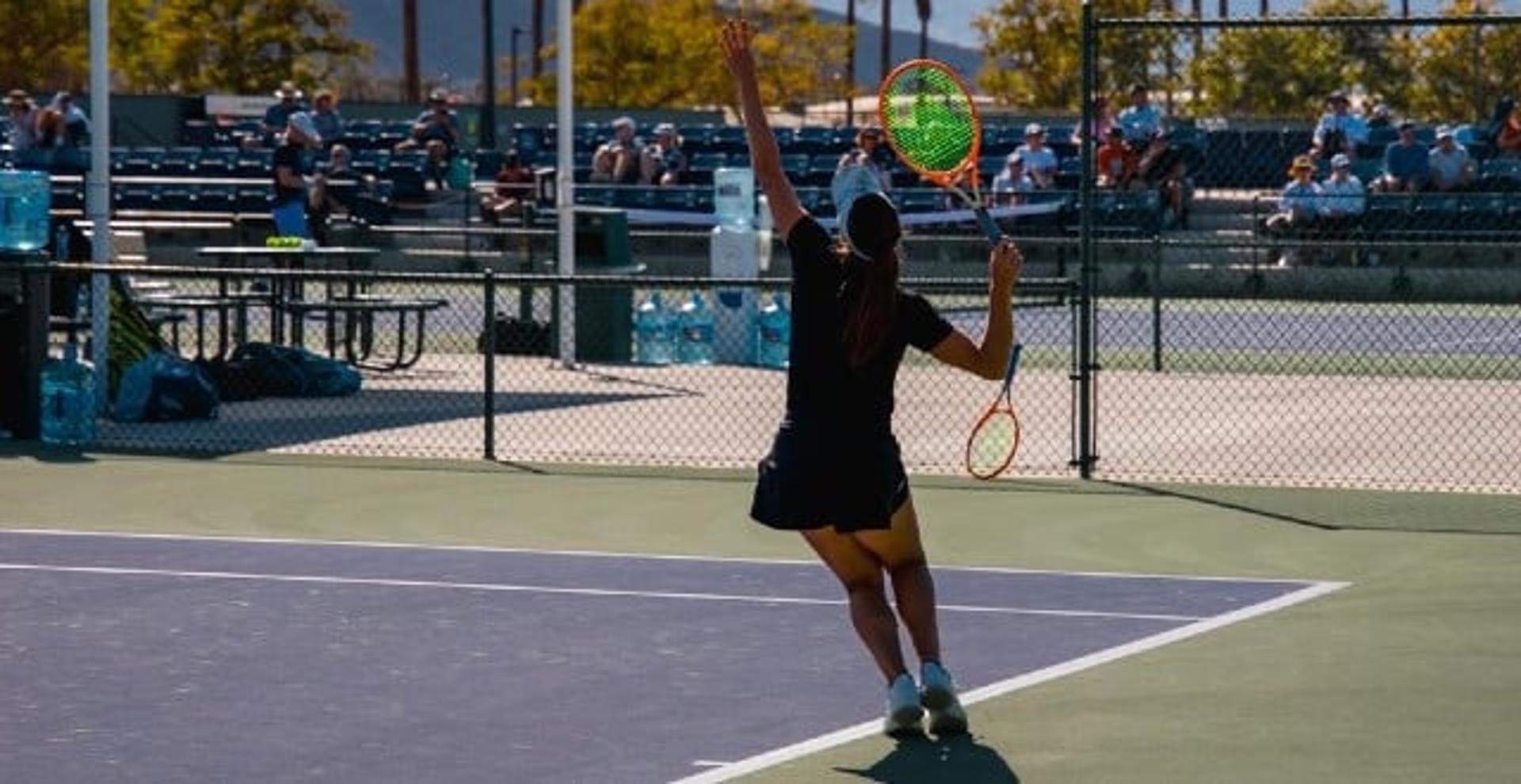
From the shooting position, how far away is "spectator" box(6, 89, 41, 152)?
38.0m

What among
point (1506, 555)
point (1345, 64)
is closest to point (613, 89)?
point (1345, 64)

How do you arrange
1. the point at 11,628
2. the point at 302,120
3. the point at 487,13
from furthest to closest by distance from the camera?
the point at 487,13
the point at 302,120
the point at 11,628

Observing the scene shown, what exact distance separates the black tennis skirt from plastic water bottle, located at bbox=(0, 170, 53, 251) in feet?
37.2

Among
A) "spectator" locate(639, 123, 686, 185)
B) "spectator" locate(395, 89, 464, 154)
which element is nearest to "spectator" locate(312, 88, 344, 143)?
"spectator" locate(395, 89, 464, 154)

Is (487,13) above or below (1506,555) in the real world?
above

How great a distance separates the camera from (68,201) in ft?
119

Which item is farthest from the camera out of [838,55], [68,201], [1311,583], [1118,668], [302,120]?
[838,55]

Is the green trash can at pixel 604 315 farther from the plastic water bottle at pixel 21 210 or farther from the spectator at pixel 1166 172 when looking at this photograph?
the spectator at pixel 1166 172

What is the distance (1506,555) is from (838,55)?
61.1 m

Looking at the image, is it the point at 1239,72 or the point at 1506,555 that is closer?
the point at 1506,555

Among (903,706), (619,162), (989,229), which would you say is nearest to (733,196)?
(619,162)

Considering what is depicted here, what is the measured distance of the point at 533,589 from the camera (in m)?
14.2

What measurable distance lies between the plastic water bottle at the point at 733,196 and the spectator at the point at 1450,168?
696 cm

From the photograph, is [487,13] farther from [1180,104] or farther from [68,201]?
[68,201]
